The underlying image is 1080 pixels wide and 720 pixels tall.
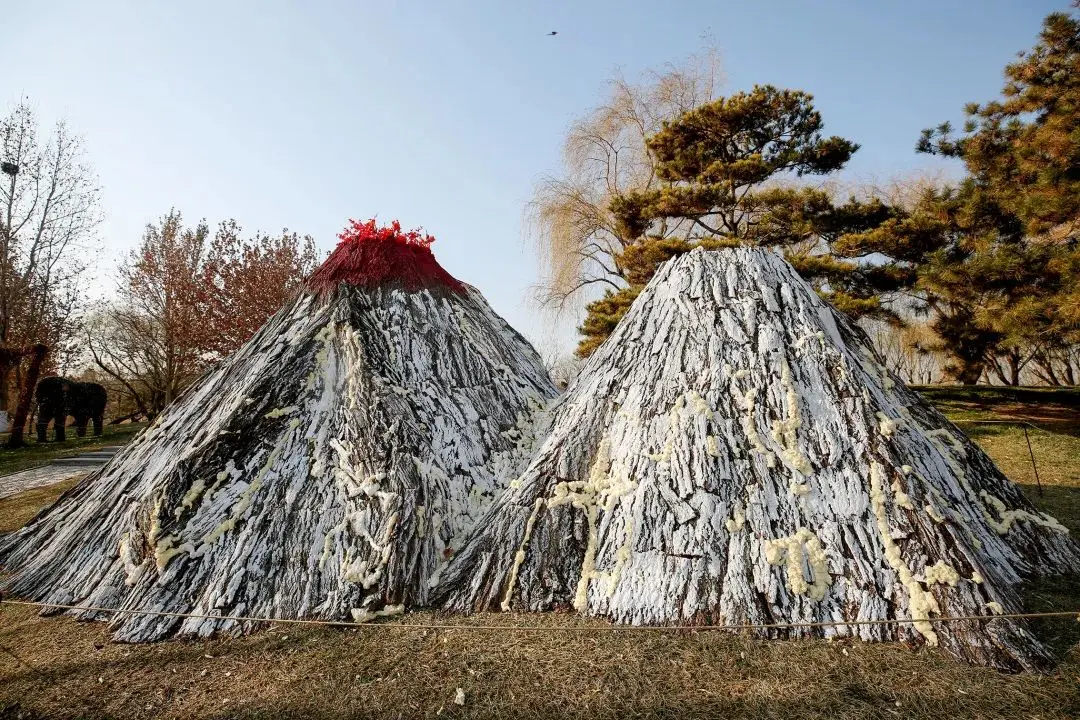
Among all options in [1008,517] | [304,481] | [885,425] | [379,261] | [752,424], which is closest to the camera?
[885,425]

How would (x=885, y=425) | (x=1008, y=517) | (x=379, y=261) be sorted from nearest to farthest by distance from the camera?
(x=885, y=425)
(x=1008, y=517)
(x=379, y=261)

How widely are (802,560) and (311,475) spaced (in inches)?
136

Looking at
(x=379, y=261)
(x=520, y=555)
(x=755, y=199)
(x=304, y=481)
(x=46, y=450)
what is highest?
(x=755, y=199)

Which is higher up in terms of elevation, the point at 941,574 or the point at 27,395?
the point at 27,395

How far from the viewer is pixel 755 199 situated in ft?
46.0

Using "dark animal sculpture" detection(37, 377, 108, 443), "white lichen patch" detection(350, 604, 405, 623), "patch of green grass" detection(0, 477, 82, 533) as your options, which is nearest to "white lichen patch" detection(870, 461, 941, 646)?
"white lichen patch" detection(350, 604, 405, 623)

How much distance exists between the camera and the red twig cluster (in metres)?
5.32

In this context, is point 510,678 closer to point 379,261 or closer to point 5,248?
point 379,261

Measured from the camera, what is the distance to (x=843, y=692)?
2.50 m

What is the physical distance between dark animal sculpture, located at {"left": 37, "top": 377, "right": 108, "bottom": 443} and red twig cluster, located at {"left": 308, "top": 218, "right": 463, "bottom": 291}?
50.6ft

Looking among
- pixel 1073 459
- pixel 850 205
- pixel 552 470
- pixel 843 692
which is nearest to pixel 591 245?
pixel 850 205

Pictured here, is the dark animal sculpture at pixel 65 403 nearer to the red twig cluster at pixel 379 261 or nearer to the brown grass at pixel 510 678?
the red twig cluster at pixel 379 261

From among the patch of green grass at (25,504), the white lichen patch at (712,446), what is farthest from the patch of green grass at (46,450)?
the white lichen patch at (712,446)

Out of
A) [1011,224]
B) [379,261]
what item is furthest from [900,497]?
[1011,224]
